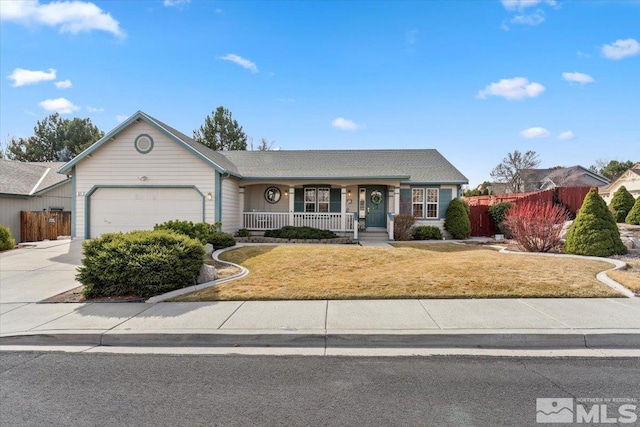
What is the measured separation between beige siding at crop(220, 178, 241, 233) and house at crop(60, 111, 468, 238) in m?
0.05

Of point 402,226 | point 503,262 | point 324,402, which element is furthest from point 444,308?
point 402,226

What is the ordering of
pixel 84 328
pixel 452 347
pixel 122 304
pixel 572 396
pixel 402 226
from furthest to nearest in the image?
1. pixel 402 226
2. pixel 122 304
3. pixel 84 328
4. pixel 452 347
5. pixel 572 396

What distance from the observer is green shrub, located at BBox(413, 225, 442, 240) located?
1659 centimetres

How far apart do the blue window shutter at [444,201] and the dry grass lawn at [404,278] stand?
7.79 m

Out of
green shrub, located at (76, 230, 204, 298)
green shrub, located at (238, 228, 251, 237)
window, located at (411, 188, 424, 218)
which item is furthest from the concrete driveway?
window, located at (411, 188, 424, 218)

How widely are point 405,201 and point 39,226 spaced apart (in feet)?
68.4

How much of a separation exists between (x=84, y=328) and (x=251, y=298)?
8.89 feet

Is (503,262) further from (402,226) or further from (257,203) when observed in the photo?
(257,203)

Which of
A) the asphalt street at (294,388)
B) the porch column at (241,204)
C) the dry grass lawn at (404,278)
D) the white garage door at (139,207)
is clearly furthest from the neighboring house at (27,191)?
the asphalt street at (294,388)

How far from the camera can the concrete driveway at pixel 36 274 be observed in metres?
7.24

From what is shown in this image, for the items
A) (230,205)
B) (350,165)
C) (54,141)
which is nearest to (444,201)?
(350,165)

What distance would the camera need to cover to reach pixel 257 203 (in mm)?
18516

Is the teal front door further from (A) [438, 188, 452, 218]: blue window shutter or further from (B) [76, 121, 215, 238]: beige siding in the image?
(B) [76, 121, 215, 238]: beige siding

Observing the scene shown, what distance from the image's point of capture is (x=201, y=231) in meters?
12.0
